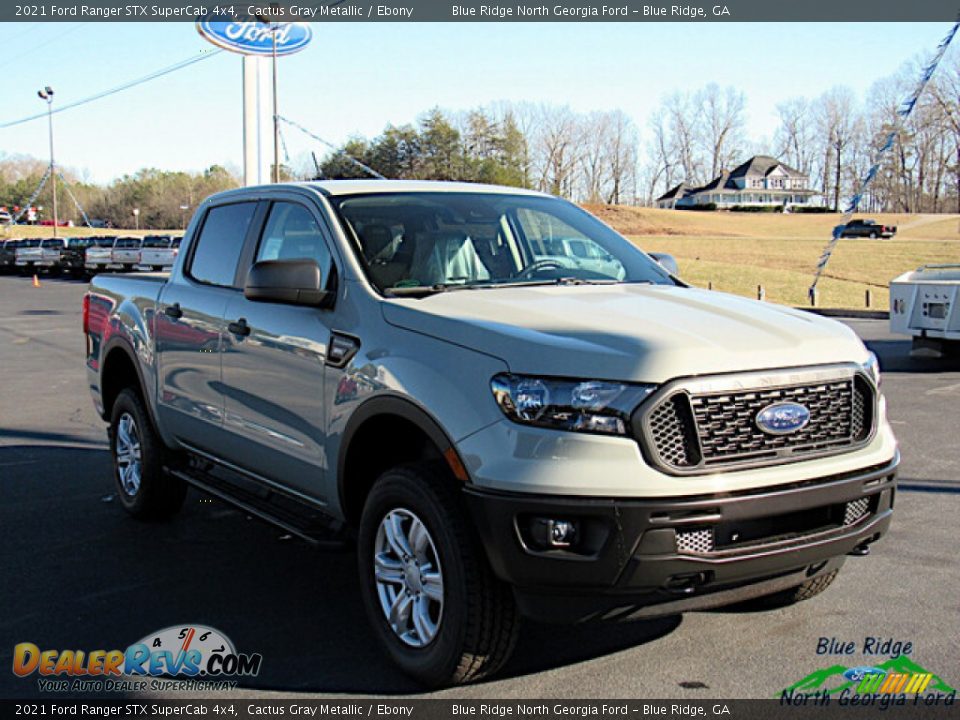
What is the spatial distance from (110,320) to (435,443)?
152 inches

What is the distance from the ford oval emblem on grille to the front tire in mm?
1088

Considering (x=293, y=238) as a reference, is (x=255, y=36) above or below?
above

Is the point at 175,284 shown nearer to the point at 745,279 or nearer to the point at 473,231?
the point at 473,231

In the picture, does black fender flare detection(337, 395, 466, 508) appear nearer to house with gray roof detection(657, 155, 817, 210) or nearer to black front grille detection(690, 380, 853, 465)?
black front grille detection(690, 380, 853, 465)

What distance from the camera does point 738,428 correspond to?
3510mm

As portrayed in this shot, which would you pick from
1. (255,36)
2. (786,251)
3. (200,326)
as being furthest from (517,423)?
(786,251)

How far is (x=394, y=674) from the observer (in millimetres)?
3988

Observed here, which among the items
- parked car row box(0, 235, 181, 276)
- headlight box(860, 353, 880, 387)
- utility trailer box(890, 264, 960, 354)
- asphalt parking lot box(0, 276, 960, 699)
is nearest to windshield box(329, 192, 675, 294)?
headlight box(860, 353, 880, 387)

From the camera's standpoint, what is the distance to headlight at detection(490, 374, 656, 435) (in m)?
3.39

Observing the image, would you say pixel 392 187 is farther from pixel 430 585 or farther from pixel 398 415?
pixel 430 585

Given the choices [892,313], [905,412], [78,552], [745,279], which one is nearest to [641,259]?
[78,552]

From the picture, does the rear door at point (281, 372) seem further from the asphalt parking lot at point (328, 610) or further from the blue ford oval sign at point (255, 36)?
the blue ford oval sign at point (255, 36)

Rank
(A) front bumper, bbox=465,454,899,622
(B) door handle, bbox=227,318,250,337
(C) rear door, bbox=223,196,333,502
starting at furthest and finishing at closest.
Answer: (B) door handle, bbox=227,318,250,337
(C) rear door, bbox=223,196,333,502
(A) front bumper, bbox=465,454,899,622

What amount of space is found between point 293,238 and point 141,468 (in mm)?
2054
